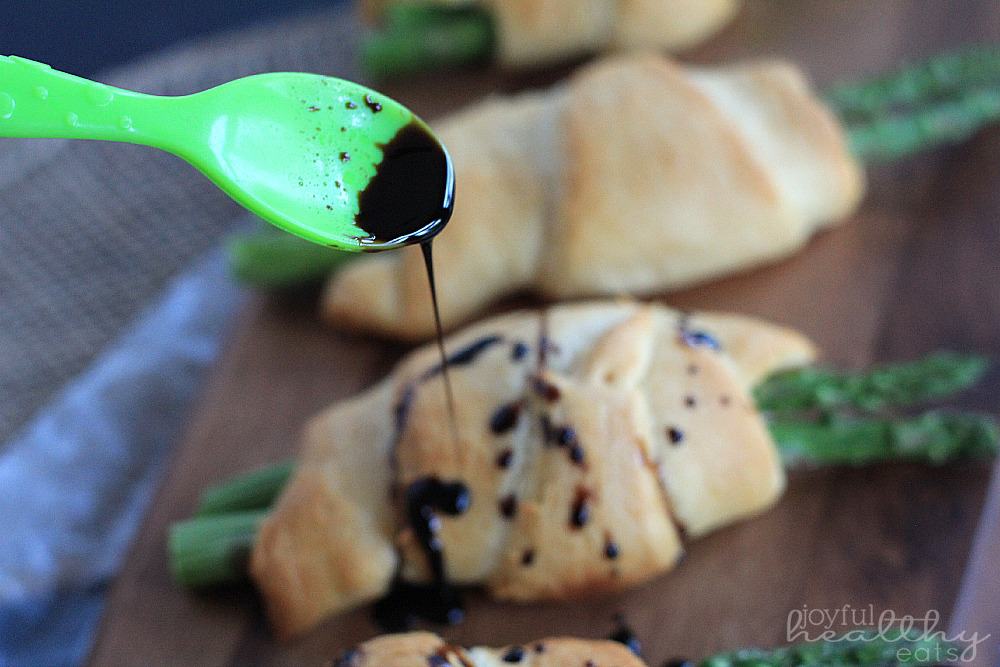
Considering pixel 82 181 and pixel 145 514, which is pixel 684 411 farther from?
pixel 82 181

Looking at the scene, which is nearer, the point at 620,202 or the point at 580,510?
the point at 580,510

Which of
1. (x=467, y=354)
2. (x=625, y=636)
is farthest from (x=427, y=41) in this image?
(x=625, y=636)

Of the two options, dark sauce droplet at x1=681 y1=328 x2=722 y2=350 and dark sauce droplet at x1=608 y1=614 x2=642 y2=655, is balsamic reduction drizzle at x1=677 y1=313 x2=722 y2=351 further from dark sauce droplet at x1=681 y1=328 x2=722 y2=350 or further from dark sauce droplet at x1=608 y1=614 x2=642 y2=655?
dark sauce droplet at x1=608 y1=614 x2=642 y2=655

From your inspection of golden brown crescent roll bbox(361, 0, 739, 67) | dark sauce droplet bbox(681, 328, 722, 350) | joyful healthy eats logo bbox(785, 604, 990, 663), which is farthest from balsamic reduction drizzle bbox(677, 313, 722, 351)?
golden brown crescent roll bbox(361, 0, 739, 67)

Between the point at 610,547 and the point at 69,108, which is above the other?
the point at 69,108

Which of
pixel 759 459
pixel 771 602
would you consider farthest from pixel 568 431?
pixel 771 602

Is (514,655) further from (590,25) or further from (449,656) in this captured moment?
(590,25)

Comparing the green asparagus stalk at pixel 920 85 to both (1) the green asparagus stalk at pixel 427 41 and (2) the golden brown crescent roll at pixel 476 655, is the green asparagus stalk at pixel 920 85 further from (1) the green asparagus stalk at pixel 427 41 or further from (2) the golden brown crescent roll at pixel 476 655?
(2) the golden brown crescent roll at pixel 476 655
